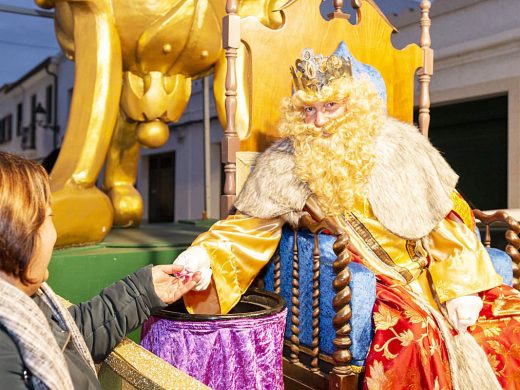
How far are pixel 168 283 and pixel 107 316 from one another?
0.25 meters

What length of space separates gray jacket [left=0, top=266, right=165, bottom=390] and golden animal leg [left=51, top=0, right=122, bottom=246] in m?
1.28

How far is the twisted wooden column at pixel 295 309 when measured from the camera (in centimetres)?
206

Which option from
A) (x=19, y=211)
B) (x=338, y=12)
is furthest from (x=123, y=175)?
(x=19, y=211)

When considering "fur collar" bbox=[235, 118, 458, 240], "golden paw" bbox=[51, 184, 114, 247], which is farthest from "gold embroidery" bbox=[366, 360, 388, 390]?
"golden paw" bbox=[51, 184, 114, 247]

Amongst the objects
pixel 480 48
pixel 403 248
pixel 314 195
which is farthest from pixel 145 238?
pixel 480 48

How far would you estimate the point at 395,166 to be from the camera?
2.17m

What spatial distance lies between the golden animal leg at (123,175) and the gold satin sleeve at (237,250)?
1.63 meters

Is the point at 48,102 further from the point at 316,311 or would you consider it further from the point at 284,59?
the point at 316,311

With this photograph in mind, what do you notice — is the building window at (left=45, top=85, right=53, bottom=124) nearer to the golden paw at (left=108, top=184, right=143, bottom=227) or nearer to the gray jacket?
the golden paw at (left=108, top=184, right=143, bottom=227)

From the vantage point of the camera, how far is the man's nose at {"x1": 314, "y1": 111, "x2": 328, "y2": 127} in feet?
7.18

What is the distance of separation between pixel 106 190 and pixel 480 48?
382 centimetres

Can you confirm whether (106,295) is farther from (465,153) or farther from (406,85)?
(465,153)

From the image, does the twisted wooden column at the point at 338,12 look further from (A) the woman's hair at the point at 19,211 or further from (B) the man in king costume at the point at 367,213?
(A) the woman's hair at the point at 19,211

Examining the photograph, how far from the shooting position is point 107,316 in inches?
54.1
